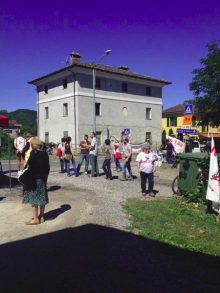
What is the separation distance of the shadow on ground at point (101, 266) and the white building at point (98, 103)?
31.6 m

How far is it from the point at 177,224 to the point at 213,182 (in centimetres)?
148

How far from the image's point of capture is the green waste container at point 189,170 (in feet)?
29.9

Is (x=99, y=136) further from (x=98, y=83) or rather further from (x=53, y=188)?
(x=53, y=188)

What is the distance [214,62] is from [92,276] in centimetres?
2058

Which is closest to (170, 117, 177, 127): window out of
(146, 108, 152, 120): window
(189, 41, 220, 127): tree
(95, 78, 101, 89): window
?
(146, 108, 152, 120): window

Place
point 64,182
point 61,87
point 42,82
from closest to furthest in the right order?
point 64,182 → point 61,87 → point 42,82

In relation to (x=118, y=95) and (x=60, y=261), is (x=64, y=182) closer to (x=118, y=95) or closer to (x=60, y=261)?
(x=60, y=261)

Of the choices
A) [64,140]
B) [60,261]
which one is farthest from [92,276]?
[64,140]

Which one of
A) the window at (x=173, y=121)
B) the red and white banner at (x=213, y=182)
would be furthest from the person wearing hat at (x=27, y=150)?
the window at (x=173, y=121)

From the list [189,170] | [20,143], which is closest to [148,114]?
[20,143]

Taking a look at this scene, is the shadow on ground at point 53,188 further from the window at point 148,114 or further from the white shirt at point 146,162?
the window at point 148,114

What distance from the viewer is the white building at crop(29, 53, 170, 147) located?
38656 mm

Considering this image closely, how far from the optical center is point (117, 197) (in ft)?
33.2

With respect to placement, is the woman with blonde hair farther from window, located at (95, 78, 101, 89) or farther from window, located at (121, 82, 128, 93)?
window, located at (121, 82, 128, 93)
